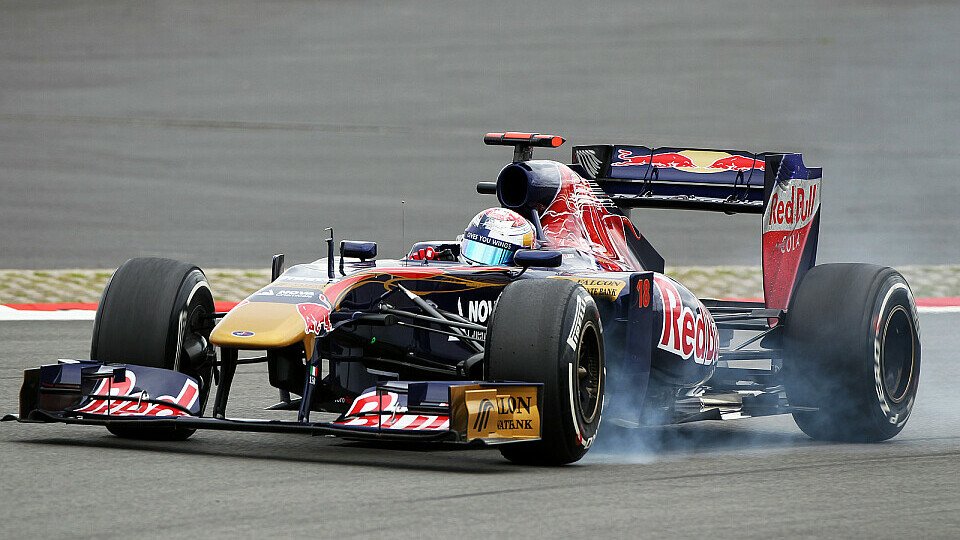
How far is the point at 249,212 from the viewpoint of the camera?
70.7 ft

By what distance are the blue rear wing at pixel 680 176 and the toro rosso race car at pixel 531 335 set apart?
0.05ft

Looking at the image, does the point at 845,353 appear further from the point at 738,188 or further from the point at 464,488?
the point at 464,488

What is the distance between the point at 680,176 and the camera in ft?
35.3

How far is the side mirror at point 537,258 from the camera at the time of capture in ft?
27.1

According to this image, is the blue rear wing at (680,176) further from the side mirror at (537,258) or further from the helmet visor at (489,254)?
the side mirror at (537,258)

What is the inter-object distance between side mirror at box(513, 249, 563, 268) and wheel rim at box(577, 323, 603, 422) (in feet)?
1.59

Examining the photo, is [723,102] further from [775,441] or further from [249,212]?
[775,441]

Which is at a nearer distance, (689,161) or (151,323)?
(151,323)

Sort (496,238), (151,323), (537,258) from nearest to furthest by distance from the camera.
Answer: (537,258), (151,323), (496,238)

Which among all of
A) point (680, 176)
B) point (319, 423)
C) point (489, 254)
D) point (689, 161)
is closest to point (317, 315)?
point (319, 423)

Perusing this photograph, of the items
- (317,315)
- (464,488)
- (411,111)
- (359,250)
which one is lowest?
(464,488)

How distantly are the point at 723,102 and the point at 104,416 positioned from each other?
70.5 feet

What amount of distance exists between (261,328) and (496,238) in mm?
1662

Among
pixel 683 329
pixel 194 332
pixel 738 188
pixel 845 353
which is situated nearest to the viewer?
pixel 194 332
